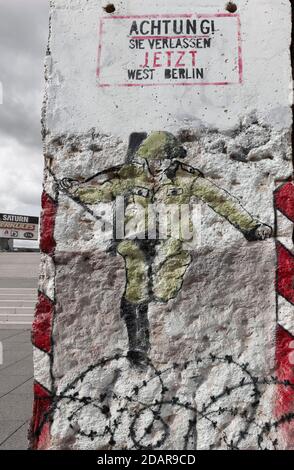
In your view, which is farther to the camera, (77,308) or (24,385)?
(24,385)

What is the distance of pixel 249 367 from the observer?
2.49 metres

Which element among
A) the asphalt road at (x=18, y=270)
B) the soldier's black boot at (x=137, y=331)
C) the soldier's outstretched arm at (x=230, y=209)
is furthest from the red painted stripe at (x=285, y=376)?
the asphalt road at (x=18, y=270)

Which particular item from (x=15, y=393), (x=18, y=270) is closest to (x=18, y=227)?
(x=18, y=270)

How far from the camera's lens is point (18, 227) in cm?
3672

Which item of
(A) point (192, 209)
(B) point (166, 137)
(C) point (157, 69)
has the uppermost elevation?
(C) point (157, 69)

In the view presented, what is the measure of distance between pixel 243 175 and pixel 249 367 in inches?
39.4

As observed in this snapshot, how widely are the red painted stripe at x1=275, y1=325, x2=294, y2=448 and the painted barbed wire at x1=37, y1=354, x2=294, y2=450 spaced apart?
0.07 ft

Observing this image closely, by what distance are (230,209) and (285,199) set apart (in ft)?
0.96

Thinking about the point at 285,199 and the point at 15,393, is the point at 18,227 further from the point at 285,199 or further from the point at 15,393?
the point at 285,199

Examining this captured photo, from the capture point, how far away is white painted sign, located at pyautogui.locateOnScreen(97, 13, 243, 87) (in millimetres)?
2689

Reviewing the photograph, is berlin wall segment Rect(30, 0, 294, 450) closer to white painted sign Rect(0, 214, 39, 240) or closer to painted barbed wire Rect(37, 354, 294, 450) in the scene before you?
painted barbed wire Rect(37, 354, 294, 450)
